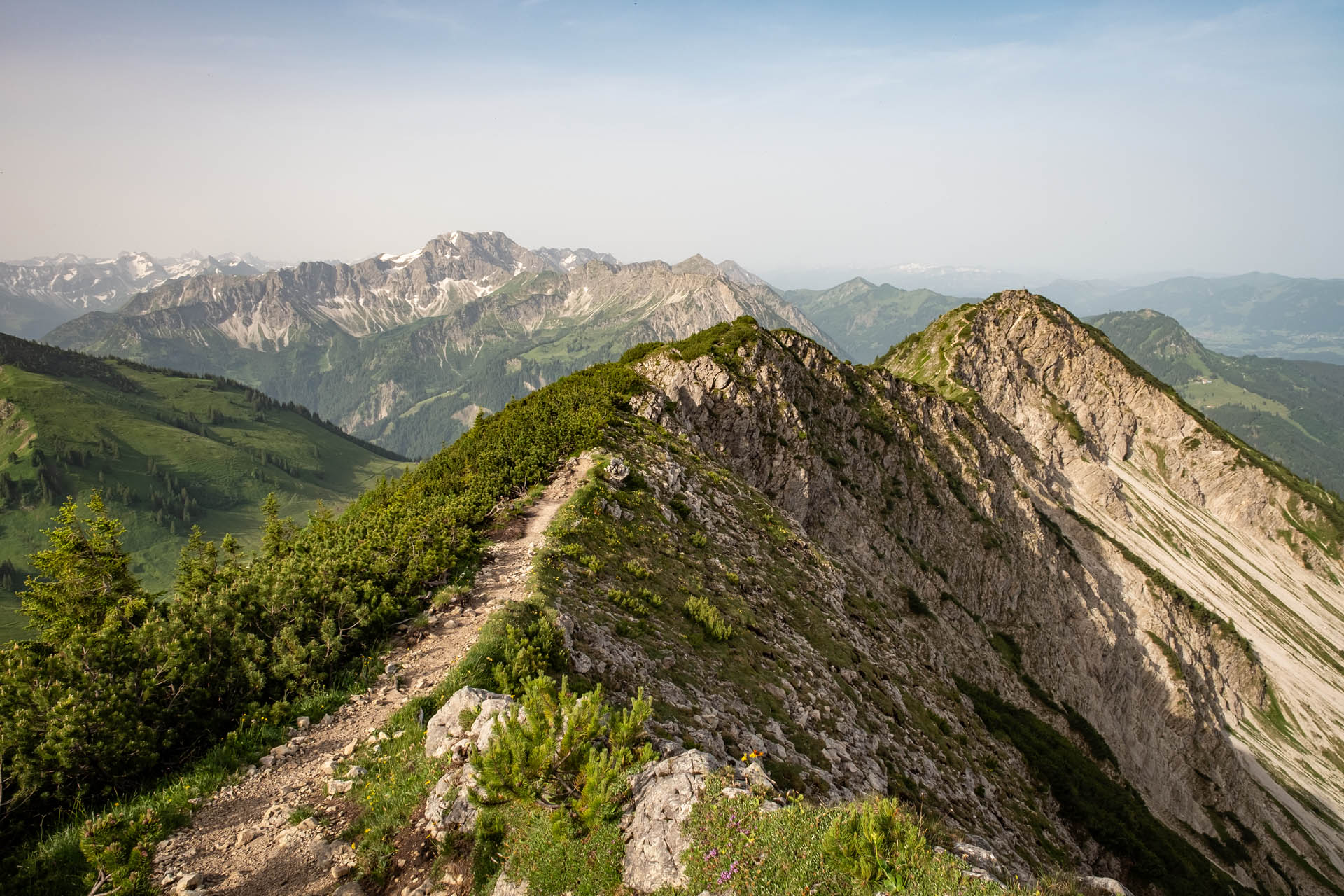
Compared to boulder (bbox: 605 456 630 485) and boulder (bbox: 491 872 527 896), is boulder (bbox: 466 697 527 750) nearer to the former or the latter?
boulder (bbox: 491 872 527 896)

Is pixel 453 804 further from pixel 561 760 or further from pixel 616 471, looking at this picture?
pixel 616 471

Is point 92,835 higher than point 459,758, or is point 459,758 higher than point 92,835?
point 92,835

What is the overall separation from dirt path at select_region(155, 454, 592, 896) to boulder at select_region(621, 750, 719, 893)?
476 centimetres

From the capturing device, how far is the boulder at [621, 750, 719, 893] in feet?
30.5

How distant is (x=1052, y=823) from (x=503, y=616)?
1338 inches

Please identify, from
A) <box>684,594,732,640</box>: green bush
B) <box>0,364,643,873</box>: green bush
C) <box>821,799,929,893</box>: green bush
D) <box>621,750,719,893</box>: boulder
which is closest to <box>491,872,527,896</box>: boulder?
<box>621,750,719,893</box>: boulder

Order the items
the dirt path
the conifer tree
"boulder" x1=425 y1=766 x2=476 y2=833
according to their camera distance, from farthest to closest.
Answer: the conifer tree
"boulder" x1=425 y1=766 x2=476 y2=833
the dirt path

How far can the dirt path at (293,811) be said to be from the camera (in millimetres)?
9398

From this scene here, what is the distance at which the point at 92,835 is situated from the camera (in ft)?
27.4

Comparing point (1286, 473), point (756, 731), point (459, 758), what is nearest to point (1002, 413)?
point (1286, 473)

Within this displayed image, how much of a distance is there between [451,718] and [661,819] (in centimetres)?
498

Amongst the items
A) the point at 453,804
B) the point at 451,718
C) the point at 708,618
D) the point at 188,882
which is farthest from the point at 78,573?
the point at 708,618

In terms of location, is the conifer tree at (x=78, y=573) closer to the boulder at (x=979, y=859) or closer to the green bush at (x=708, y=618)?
the green bush at (x=708, y=618)

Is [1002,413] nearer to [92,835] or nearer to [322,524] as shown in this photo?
[322,524]
